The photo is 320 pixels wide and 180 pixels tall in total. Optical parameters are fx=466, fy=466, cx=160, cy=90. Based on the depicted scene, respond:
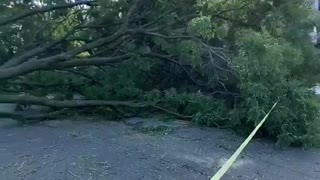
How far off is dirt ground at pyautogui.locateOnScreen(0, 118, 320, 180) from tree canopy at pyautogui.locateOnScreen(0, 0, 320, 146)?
12.8 inches


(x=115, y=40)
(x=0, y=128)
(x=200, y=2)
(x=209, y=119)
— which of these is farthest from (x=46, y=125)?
(x=200, y=2)

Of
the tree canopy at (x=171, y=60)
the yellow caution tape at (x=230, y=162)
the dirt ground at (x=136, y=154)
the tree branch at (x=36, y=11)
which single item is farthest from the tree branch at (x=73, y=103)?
the yellow caution tape at (x=230, y=162)

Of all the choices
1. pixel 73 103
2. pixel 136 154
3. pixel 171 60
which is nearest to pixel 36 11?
pixel 73 103

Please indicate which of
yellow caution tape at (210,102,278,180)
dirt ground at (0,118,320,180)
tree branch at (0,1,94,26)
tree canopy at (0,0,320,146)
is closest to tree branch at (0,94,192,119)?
tree canopy at (0,0,320,146)

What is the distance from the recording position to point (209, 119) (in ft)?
20.4

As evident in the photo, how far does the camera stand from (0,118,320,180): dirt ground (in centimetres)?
446

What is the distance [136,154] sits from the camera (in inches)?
197

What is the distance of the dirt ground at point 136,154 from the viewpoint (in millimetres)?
4461

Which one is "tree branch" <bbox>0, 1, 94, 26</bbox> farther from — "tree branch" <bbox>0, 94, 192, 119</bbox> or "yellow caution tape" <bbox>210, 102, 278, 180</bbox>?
"yellow caution tape" <bbox>210, 102, 278, 180</bbox>

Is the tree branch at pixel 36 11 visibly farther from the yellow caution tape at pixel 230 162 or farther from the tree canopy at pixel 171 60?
the yellow caution tape at pixel 230 162

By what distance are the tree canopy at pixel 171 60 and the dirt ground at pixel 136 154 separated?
0.33 metres

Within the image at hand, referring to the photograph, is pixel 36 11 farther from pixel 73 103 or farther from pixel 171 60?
pixel 171 60

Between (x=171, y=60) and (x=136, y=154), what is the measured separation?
92.4 inches

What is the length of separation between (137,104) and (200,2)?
1.71 metres
